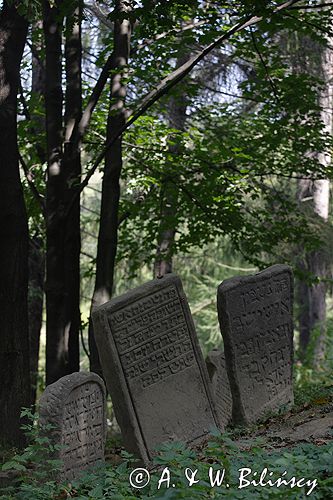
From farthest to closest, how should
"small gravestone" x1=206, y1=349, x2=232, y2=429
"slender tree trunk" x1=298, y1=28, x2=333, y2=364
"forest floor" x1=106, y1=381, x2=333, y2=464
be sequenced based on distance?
"slender tree trunk" x1=298, y1=28, x2=333, y2=364
"small gravestone" x1=206, y1=349, x2=232, y2=429
"forest floor" x1=106, y1=381, x2=333, y2=464

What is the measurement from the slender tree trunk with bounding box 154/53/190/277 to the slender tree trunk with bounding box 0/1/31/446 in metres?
2.83

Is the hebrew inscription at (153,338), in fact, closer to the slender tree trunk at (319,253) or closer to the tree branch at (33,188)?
the tree branch at (33,188)

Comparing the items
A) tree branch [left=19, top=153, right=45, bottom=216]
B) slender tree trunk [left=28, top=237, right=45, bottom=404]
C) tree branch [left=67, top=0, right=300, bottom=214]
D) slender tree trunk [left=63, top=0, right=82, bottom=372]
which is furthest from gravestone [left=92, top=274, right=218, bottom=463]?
slender tree trunk [left=28, top=237, right=45, bottom=404]

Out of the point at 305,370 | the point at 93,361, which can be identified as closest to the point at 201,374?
the point at 93,361

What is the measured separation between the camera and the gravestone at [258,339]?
27.7ft

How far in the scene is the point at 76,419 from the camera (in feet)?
22.4

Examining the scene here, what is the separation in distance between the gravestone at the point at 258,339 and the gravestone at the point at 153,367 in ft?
1.68

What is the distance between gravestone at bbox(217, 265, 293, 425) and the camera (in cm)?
843

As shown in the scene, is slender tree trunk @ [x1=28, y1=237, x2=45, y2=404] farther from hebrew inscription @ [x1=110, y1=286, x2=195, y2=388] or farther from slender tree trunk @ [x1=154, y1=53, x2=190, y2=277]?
hebrew inscription @ [x1=110, y1=286, x2=195, y2=388]

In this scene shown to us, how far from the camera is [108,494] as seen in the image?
5.26 m

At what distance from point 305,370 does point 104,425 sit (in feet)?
30.4

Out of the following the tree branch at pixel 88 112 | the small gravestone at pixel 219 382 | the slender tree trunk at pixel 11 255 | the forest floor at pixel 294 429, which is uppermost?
the tree branch at pixel 88 112

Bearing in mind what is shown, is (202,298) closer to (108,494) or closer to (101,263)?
(101,263)

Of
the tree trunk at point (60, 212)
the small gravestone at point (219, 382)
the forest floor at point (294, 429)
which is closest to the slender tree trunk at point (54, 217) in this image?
the tree trunk at point (60, 212)
